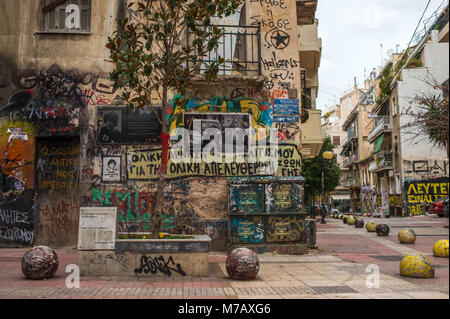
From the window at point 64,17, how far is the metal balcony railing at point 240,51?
10.2 ft

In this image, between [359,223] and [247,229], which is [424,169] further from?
[247,229]

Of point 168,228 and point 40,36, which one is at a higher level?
point 40,36

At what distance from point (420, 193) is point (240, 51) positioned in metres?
24.4

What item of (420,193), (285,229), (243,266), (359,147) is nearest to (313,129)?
(285,229)

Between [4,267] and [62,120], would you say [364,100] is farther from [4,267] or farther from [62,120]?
[4,267]

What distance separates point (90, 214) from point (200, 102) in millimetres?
5152

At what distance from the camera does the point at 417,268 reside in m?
7.08

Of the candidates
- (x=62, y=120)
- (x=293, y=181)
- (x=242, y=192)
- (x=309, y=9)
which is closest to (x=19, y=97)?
(x=62, y=120)

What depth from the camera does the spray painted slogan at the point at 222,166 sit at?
37.1ft

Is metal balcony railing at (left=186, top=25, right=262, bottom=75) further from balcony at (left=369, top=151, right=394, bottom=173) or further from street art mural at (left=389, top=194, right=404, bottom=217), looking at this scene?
balcony at (left=369, top=151, right=394, bottom=173)

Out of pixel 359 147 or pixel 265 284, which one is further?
pixel 359 147

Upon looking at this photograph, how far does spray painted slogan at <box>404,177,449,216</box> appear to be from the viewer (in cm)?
2941

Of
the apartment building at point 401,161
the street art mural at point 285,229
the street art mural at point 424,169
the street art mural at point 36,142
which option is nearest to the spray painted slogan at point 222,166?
the street art mural at point 285,229

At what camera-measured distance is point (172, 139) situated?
1143cm
